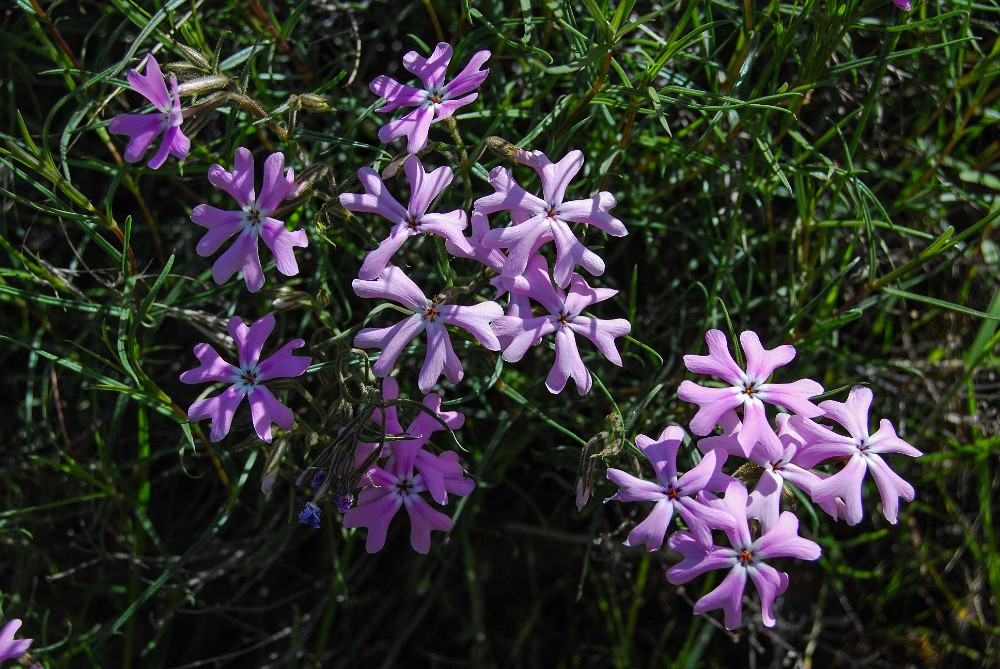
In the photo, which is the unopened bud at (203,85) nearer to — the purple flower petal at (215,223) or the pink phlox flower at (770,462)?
the purple flower petal at (215,223)

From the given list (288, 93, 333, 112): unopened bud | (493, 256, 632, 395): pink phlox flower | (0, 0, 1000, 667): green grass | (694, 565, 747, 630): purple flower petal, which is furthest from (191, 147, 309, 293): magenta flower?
(694, 565, 747, 630): purple flower petal

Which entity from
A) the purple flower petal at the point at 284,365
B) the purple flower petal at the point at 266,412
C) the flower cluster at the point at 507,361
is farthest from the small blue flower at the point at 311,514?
the purple flower petal at the point at 284,365

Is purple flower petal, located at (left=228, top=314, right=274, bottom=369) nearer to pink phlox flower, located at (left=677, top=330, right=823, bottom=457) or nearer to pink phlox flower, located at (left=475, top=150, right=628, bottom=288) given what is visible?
pink phlox flower, located at (left=475, top=150, right=628, bottom=288)

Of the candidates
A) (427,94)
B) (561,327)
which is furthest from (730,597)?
(427,94)

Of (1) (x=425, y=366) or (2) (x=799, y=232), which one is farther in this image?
(2) (x=799, y=232)

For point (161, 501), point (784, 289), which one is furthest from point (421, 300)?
point (161, 501)

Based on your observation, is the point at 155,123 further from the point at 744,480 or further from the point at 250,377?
the point at 744,480

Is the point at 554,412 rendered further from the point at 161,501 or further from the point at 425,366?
the point at 161,501
